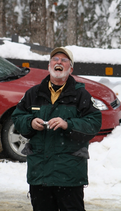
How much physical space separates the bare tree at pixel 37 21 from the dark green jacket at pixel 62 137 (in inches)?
401

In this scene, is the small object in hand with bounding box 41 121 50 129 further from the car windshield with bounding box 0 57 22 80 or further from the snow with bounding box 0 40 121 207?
the car windshield with bounding box 0 57 22 80

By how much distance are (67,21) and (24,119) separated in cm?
1531

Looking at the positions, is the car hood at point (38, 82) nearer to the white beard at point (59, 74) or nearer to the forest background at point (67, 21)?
the white beard at point (59, 74)

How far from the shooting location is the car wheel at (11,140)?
4512 millimetres

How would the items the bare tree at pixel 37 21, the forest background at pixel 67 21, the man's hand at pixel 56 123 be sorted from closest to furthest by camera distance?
the man's hand at pixel 56 123
the bare tree at pixel 37 21
the forest background at pixel 67 21

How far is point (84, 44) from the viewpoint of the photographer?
25.1 m

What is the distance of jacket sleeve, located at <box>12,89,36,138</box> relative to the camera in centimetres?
222

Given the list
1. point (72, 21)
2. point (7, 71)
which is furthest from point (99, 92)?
point (72, 21)

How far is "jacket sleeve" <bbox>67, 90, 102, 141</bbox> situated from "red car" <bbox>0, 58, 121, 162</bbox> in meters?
2.31

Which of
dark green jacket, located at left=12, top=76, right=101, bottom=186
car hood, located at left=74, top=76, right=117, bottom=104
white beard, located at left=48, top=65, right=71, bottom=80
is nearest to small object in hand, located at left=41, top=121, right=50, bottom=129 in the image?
dark green jacket, located at left=12, top=76, right=101, bottom=186

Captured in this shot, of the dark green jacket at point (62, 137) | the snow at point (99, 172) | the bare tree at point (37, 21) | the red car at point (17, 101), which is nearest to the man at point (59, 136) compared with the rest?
the dark green jacket at point (62, 137)

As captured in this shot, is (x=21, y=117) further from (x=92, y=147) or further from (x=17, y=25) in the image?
(x=17, y=25)

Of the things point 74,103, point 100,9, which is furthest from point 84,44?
point 74,103

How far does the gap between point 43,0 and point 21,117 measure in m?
10.9
